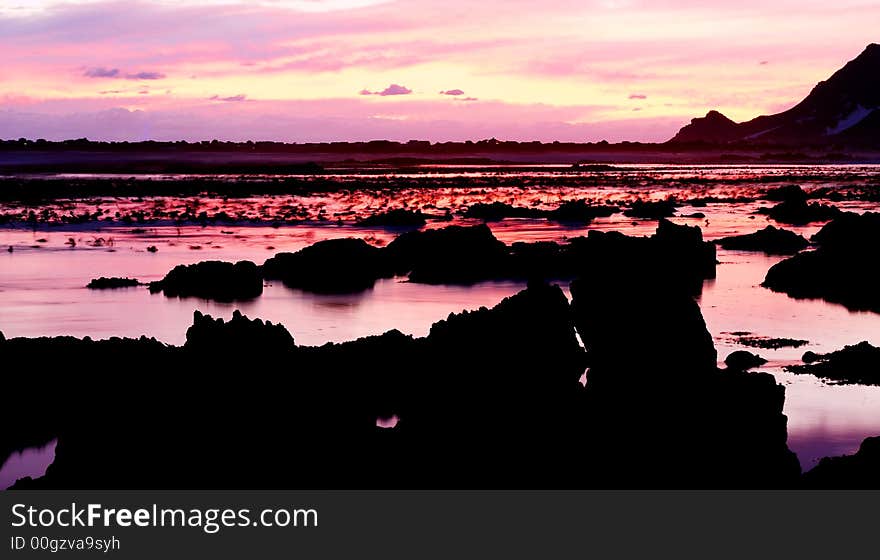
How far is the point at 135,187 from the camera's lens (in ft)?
308

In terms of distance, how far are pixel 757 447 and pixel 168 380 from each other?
7092 mm

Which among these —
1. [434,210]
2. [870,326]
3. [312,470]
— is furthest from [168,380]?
[434,210]

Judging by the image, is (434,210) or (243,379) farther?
(434,210)

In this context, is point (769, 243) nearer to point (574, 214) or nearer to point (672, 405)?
point (574, 214)

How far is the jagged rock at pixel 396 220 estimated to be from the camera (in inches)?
2132

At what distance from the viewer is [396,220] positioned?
54.5 meters

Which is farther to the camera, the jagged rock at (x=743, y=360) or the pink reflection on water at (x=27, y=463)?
the jagged rock at (x=743, y=360)

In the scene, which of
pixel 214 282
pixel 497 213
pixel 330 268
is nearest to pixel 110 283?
pixel 214 282

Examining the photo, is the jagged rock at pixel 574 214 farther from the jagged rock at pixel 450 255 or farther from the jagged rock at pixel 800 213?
the jagged rock at pixel 450 255

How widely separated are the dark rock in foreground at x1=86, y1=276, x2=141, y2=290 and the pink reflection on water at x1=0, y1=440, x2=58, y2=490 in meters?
16.1

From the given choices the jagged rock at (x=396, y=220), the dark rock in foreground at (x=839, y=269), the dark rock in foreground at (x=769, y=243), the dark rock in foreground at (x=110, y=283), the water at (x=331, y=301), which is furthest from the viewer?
the jagged rock at (x=396, y=220)

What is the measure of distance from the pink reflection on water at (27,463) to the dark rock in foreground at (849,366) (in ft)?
39.2

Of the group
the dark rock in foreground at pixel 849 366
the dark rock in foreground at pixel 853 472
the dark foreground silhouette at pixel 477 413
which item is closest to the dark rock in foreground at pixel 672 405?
the dark foreground silhouette at pixel 477 413
